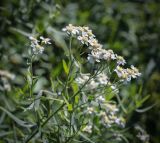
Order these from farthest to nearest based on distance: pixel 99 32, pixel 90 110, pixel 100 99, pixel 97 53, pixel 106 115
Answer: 1. pixel 99 32
2. pixel 106 115
3. pixel 90 110
4. pixel 100 99
5. pixel 97 53

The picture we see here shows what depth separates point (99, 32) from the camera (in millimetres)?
3469

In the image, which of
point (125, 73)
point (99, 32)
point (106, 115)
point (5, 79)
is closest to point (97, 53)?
point (125, 73)

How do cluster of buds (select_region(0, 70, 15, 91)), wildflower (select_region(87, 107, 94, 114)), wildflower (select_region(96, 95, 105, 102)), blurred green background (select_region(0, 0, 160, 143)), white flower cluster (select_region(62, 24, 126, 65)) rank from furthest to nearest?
blurred green background (select_region(0, 0, 160, 143)) → cluster of buds (select_region(0, 70, 15, 91)) → wildflower (select_region(87, 107, 94, 114)) → wildflower (select_region(96, 95, 105, 102)) → white flower cluster (select_region(62, 24, 126, 65))

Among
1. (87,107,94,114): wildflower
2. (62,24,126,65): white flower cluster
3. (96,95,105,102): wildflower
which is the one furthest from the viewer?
(87,107,94,114): wildflower

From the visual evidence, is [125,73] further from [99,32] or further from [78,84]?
[99,32]

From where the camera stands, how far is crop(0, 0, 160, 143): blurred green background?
280 centimetres

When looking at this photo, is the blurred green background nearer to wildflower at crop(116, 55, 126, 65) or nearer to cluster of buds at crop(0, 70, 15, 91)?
cluster of buds at crop(0, 70, 15, 91)

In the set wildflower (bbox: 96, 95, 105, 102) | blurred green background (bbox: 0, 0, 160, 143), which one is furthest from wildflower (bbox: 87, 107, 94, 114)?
→ blurred green background (bbox: 0, 0, 160, 143)

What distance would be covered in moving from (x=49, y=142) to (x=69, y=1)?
188 centimetres

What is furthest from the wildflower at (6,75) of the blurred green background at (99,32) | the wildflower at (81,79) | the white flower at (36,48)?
the white flower at (36,48)

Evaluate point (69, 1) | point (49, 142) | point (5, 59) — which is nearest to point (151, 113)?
point (69, 1)

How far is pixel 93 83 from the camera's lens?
2031mm

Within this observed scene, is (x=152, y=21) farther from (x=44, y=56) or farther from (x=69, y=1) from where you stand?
(x=44, y=56)

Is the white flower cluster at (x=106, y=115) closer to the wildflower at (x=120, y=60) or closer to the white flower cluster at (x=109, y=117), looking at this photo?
the white flower cluster at (x=109, y=117)
